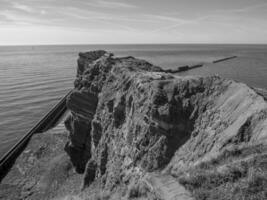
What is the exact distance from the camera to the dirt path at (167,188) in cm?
790

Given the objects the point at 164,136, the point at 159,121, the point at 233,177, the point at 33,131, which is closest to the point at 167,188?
the point at 233,177

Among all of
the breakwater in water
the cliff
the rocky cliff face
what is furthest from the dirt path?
the breakwater in water

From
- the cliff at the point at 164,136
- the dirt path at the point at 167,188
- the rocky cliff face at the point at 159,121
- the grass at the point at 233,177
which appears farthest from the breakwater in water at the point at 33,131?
the grass at the point at 233,177

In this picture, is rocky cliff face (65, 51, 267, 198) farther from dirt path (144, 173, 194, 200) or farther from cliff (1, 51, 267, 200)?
dirt path (144, 173, 194, 200)

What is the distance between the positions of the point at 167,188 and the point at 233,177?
2.24 m

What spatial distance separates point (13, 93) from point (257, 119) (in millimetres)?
58997

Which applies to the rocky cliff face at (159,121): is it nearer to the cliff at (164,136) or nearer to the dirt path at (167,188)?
the cliff at (164,136)

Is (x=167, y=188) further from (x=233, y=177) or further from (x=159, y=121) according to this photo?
(x=159, y=121)

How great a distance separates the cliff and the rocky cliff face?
0.17ft

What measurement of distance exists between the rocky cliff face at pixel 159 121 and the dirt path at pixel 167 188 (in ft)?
4.16

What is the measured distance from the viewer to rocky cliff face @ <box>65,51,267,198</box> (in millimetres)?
10344

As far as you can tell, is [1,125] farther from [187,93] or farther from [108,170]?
[187,93]

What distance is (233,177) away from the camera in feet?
26.1

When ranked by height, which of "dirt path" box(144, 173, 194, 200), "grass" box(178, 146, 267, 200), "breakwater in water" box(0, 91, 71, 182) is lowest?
"breakwater in water" box(0, 91, 71, 182)
